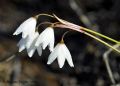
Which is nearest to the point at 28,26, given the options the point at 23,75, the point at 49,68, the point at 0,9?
the point at 23,75

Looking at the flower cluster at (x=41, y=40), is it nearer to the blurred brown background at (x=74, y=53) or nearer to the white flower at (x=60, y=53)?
the white flower at (x=60, y=53)

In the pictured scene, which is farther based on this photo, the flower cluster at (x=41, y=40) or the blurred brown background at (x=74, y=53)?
the blurred brown background at (x=74, y=53)

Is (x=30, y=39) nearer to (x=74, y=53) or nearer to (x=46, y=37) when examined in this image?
(x=46, y=37)

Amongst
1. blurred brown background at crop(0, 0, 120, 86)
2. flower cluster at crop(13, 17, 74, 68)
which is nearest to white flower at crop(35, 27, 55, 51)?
flower cluster at crop(13, 17, 74, 68)

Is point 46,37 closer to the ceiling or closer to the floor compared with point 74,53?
closer to the ceiling

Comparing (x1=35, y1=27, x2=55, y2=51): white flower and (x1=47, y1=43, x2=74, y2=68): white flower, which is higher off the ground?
(x1=35, y1=27, x2=55, y2=51): white flower

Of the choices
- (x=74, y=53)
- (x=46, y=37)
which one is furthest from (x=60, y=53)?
(x=74, y=53)

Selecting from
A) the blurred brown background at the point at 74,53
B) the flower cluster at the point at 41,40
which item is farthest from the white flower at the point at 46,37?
the blurred brown background at the point at 74,53

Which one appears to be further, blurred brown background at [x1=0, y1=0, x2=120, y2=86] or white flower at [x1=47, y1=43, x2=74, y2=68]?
blurred brown background at [x1=0, y1=0, x2=120, y2=86]

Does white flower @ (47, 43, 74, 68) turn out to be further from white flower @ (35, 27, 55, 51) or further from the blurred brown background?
the blurred brown background
